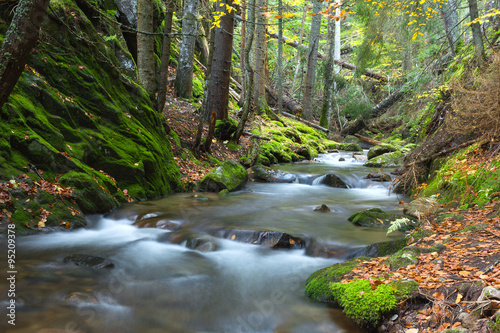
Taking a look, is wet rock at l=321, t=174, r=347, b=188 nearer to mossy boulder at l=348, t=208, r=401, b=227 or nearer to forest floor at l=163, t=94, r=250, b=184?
forest floor at l=163, t=94, r=250, b=184

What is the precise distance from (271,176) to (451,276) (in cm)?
790

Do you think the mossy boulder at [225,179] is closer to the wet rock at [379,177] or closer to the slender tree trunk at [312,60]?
the wet rock at [379,177]

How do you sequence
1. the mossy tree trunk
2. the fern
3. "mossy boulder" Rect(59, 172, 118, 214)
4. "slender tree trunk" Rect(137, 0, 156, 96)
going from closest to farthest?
the mossy tree trunk
the fern
"mossy boulder" Rect(59, 172, 118, 214)
"slender tree trunk" Rect(137, 0, 156, 96)

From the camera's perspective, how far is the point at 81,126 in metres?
6.53

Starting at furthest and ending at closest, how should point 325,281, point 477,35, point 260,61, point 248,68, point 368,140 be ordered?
1. point 368,140
2. point 260,61
3. point 248,68
4. point 477,35
5. point 325,281

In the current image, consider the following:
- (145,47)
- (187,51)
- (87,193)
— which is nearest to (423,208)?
(87,193)

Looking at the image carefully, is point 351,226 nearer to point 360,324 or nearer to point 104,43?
point 360,324

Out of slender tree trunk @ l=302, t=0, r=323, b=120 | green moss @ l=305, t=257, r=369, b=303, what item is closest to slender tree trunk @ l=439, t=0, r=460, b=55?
green moss @ l=305, t=257, r=369, b=303

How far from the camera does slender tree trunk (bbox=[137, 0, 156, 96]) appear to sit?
29.8ft

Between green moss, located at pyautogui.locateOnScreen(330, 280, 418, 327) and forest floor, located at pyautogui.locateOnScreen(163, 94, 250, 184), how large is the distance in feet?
19.8

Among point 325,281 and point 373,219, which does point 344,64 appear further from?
point 325,281

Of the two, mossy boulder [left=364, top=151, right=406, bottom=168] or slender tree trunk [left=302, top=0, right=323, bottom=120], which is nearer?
mossy boulder [left=364, top=151, right=406, bottom=168]

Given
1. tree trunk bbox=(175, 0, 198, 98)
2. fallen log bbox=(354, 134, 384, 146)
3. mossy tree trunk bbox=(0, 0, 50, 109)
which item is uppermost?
tree trunk bbox=(175, 0, 198, 98)

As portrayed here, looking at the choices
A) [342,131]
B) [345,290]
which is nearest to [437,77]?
[345,290]
